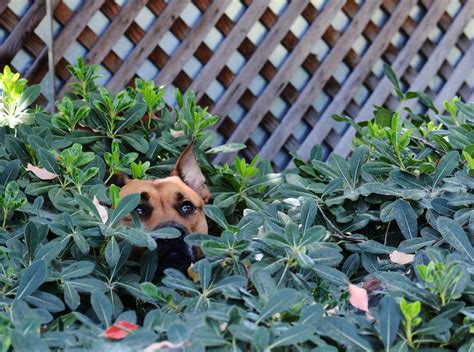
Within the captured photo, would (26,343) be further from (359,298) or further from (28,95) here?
(28,95)

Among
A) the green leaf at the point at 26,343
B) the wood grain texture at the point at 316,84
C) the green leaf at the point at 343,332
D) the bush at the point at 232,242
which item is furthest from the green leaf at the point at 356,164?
the wood grain texture at the point at 316,84

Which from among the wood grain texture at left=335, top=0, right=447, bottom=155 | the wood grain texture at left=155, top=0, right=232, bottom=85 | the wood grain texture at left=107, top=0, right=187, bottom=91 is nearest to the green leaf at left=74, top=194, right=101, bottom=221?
the wood grain texture at left=107, top=0, right=187, bottom=91

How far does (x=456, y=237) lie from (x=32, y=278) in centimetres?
84

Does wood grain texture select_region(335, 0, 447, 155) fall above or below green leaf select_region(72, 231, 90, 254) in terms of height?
above

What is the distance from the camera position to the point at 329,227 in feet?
7.27

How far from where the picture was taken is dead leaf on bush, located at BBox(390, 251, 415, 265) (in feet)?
6.50

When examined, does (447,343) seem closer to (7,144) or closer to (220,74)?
(7,144)

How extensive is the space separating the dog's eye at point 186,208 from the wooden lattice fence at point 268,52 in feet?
6.56

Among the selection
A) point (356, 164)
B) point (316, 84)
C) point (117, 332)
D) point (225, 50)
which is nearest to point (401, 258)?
point (356, 164)

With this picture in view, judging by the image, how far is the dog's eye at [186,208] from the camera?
84.5 inches

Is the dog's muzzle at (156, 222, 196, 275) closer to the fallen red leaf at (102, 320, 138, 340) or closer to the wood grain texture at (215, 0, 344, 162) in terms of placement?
the fallen red leaf at (102, 320, 138, 340)

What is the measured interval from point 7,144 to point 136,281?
592 mm

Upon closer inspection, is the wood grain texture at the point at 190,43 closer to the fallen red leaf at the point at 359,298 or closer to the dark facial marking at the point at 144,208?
the dark facial marking at the point at 144,208

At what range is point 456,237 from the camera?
1.84 meters
